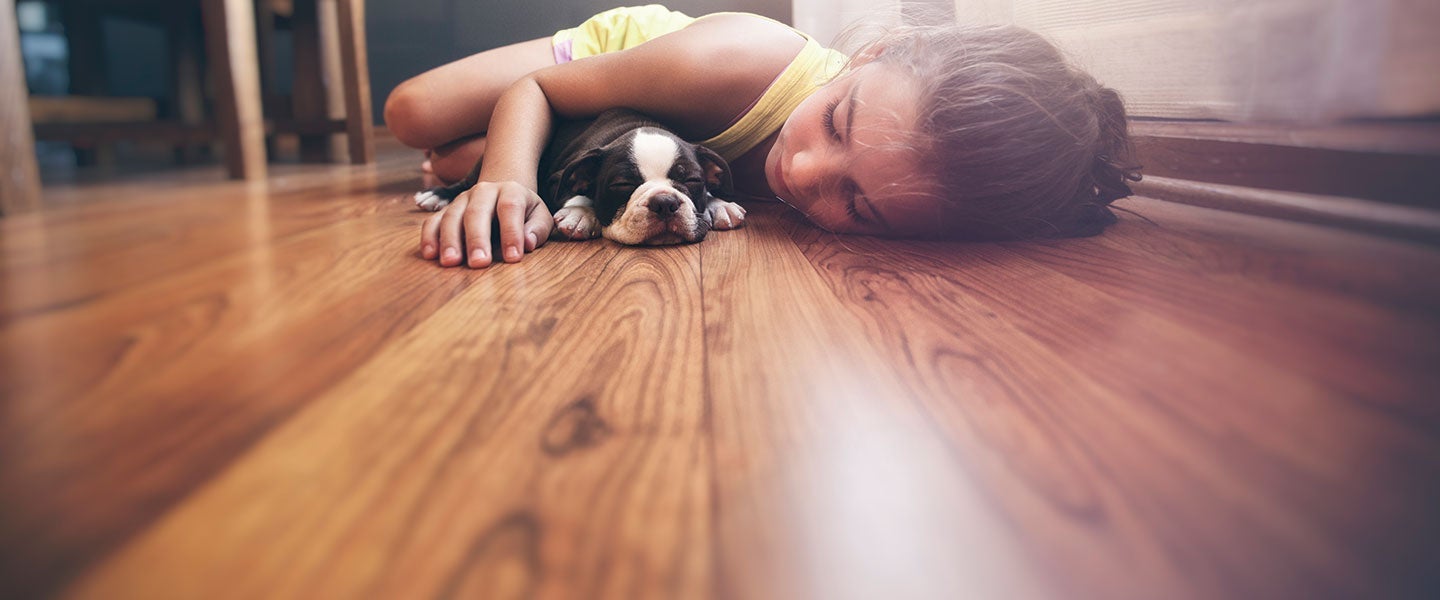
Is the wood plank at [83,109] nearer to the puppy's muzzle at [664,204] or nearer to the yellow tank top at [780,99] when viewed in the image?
the yellow tank top at [780,99]

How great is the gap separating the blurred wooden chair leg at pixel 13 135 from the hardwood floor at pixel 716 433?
21.0 inches

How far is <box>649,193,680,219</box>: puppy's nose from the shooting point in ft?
4.10

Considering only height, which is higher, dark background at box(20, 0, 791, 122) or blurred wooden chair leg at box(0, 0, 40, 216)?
dark background at box(20, 0, 791, 122)

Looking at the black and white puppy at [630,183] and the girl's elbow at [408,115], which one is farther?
the girl's elbow at [408,115]

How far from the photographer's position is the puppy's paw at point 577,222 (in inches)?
51.8

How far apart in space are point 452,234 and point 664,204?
0.35 meters

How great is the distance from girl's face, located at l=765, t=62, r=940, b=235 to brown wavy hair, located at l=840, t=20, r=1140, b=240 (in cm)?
3

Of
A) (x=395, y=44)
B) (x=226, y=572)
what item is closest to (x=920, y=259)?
(x=226, y=572)

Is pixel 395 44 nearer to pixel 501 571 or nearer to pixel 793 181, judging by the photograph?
pixel 793 181

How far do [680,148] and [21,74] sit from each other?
4.05ft

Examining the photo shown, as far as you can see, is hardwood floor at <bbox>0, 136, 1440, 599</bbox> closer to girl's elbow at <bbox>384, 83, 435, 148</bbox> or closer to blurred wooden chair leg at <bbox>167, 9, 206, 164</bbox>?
girl's elbow at <bbox>384, 83, 435, 148</bbox>

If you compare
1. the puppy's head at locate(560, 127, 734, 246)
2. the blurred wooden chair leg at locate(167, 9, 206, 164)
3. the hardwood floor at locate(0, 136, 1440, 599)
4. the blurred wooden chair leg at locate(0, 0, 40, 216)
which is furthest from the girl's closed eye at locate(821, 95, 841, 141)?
the blurred wooden chair leg at locate(167, 9, 206, 164)

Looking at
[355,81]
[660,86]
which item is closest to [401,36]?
[355,81]

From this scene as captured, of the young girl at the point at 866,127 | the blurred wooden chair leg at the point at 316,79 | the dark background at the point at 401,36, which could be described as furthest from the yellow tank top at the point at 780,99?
the blurred wooden chair leg at the point at 316,79
